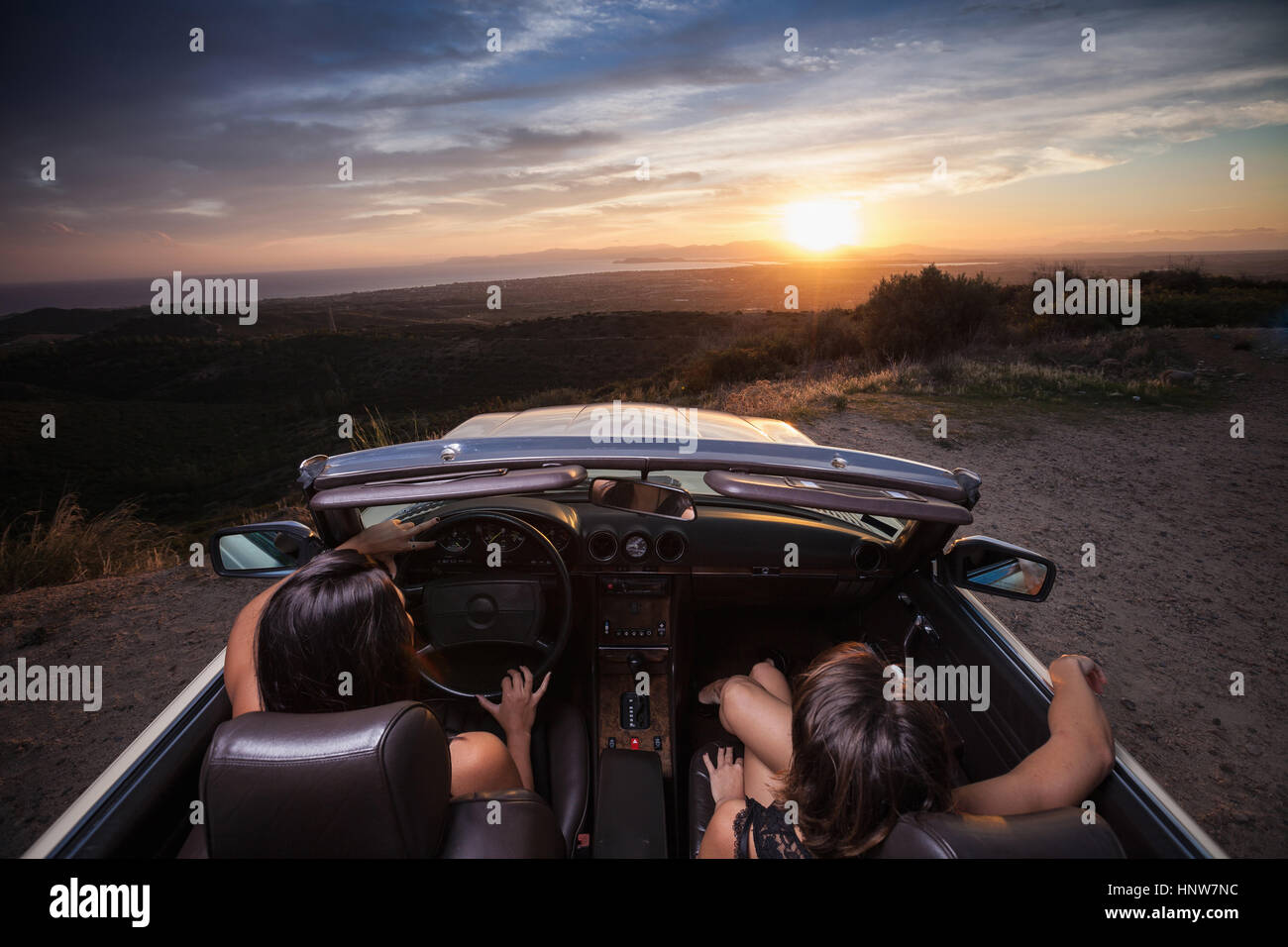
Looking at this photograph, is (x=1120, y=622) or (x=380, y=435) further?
(x=380, y=435)

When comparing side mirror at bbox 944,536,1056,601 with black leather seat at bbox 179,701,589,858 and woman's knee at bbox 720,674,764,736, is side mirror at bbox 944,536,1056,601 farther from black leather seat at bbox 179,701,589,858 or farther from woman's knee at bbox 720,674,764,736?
black leather seat at bbox 179,701,589,858

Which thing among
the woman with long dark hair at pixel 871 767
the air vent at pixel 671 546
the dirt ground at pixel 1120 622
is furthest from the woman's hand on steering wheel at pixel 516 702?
the dirt ground at pixel 1120 622

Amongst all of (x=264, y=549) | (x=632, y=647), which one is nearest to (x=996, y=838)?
(x=632, y=647)

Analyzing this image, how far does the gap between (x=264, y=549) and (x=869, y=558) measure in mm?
2636

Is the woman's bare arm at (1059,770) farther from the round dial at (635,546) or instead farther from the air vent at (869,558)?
the round dial at (635,546)

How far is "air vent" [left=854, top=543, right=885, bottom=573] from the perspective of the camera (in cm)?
281

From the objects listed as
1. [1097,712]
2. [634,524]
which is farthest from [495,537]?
[1097,712]

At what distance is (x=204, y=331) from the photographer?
57.2m

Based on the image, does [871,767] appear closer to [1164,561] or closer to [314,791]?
[314,791]

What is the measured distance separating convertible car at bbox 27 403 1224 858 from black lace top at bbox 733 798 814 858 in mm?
256

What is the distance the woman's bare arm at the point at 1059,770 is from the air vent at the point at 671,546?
1.53 m

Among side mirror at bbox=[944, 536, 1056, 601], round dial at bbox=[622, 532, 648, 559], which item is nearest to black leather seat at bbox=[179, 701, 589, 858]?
round dial at bbox=[622, 532, 648, 559]

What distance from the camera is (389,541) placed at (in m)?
2.48
